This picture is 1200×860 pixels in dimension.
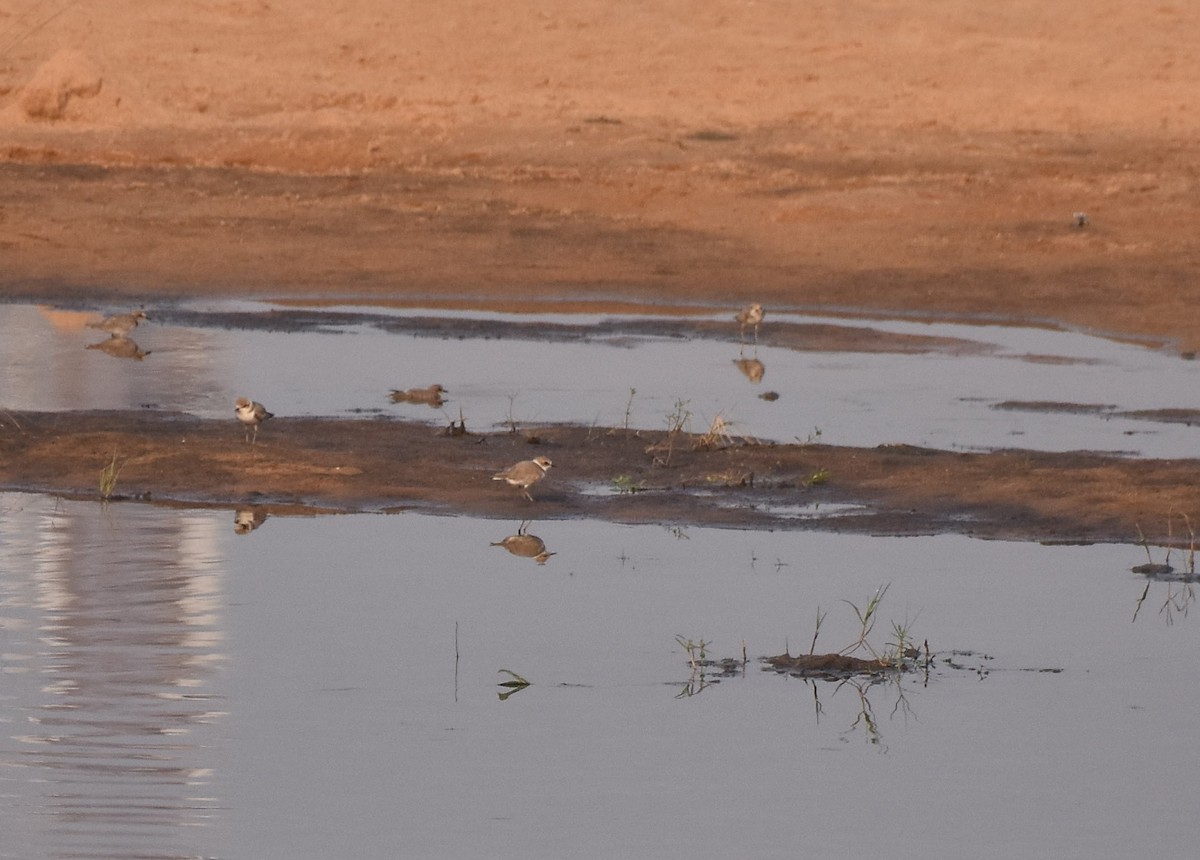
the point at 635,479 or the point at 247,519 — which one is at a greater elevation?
the point at 635,479

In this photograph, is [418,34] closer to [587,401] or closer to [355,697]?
[587,401]

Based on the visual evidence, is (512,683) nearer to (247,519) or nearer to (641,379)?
(247,519)

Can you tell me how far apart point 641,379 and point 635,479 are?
394cm

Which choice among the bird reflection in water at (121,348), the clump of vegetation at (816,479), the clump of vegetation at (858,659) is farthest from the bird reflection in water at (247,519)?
the bird reflection in water at (121,348)

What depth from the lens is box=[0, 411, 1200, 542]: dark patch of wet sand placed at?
1012 centimetres

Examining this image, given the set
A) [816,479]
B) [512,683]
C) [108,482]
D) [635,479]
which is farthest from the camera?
[635,479]

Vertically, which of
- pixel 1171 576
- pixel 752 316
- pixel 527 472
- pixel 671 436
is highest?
pixel 752 316

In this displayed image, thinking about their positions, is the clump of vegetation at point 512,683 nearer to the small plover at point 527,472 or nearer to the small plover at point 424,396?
the small plover at point 527,472

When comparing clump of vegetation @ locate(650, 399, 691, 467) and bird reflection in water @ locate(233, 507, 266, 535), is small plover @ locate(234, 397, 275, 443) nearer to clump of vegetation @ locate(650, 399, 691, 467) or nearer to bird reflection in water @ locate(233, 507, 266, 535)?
bird reflection in water @ locate(233, 507, 266, 535)

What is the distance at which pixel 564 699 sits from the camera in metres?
6.95

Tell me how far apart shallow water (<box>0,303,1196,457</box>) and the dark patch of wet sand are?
61 centimetres

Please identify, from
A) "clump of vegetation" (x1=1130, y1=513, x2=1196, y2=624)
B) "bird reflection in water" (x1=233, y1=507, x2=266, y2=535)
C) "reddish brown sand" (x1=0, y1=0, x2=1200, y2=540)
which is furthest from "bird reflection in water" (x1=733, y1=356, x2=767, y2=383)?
"clump of vegetation" (x1=1130, y1=513, x2=1196, y2=624)

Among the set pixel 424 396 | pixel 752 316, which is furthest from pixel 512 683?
pixel 752 316

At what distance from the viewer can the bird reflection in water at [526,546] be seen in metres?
9.22
